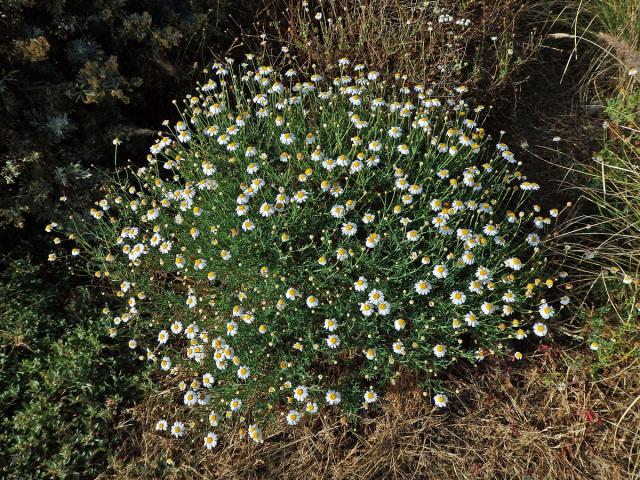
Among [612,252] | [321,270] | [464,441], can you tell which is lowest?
[464,441]

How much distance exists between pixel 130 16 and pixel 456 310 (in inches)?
109

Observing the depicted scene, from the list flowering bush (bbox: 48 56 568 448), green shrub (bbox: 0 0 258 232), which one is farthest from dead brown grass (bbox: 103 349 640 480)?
green shrub (bbox: 0 0 258 232)

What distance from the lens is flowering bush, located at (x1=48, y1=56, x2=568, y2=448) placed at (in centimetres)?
266

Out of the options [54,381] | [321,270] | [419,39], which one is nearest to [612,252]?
[321,270]

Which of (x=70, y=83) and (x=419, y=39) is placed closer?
(x=70, y=83)

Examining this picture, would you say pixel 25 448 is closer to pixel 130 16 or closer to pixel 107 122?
pixel 107 122

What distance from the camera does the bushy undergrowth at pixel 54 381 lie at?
108 inches

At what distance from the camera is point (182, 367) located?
307cm

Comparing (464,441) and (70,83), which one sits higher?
(70,83)

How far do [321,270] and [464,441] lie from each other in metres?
1.20

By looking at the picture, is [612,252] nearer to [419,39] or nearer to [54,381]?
[419,39]

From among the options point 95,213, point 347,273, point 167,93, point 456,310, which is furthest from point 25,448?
point 167,93

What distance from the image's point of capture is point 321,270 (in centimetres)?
262

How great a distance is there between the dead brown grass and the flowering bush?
142 millimetres
